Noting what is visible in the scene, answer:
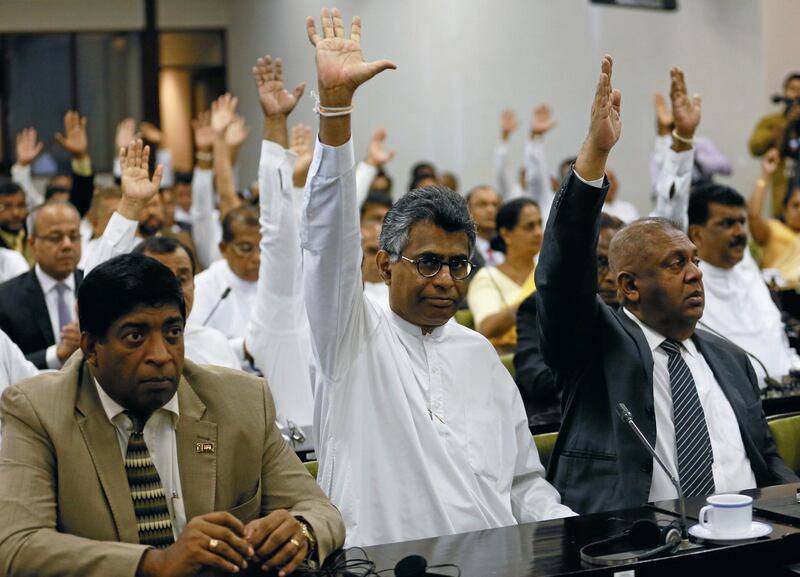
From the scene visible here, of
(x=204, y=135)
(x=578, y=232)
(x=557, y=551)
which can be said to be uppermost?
(x=204, y=135)

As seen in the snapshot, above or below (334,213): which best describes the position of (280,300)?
below

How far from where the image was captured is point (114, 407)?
7.55ft

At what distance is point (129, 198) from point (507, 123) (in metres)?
6.71

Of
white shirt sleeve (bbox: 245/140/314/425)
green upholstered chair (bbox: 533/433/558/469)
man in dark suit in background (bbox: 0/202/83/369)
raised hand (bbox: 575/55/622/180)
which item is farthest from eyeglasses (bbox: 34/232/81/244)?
raised hand (bbox: 575/55/622/180)

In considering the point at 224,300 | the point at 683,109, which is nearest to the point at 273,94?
the point at 224,300

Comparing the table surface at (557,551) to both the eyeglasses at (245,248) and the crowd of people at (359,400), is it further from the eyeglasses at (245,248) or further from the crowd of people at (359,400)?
the eyeglasses at (245,248)

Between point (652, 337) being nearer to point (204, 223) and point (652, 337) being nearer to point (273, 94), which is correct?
point (273, 94)

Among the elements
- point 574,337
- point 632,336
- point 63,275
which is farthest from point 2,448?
point 63,275

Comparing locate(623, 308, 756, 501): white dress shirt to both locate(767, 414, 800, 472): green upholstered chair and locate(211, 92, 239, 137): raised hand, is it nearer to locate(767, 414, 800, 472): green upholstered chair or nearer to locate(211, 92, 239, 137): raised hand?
locate(767, 414, 800, 472): green upholstered chair

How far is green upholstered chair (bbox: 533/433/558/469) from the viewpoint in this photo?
10.9ft

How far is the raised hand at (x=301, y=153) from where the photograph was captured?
5055 mm

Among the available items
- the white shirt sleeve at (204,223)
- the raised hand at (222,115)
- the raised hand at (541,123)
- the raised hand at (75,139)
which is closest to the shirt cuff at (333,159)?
the raised hand at (75,139)

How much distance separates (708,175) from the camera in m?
9.55

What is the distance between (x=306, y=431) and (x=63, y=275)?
62.4 inches
